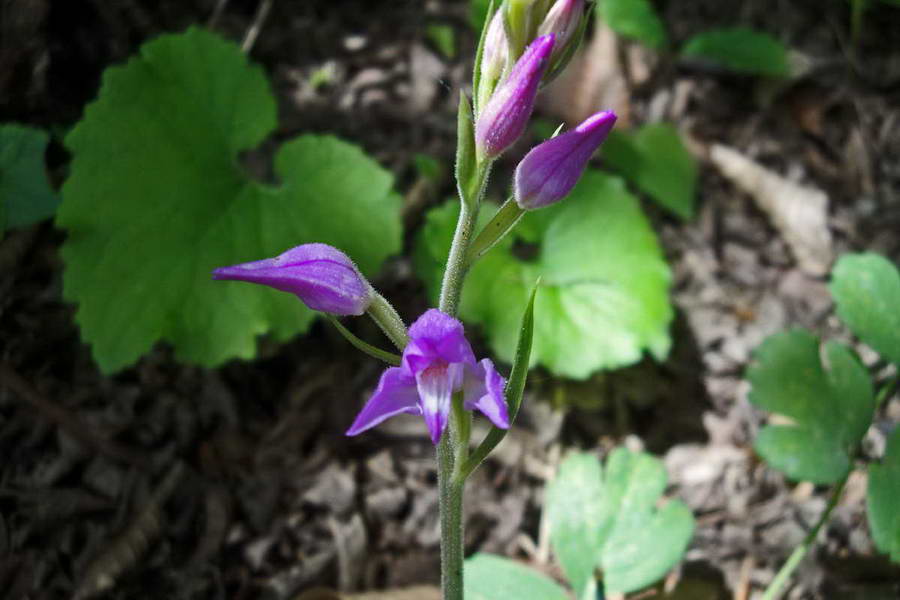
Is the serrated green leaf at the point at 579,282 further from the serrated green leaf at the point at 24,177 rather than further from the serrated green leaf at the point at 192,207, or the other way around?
the serrated green leaf at the point at 24,177

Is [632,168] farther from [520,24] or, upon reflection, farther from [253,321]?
[520,24]

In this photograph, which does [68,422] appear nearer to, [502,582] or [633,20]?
[502,582]

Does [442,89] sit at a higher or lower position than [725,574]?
higher

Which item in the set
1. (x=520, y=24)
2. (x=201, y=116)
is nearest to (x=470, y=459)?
(x=520, y=24)

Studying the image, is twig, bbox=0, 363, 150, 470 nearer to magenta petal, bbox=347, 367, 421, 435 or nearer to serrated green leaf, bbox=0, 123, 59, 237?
serrated green leaf, bbox=0, 123, 59, 237

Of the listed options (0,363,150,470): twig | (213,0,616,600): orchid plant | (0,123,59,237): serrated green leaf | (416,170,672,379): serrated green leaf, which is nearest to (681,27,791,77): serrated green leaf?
(416,170,672,379): serrated green leaf

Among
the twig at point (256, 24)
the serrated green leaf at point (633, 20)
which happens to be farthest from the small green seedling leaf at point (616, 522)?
the twig at point (256, 24)
